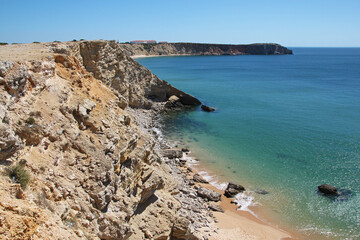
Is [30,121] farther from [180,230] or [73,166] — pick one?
[180,230]

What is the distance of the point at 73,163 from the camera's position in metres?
12.7

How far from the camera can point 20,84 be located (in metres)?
12.8

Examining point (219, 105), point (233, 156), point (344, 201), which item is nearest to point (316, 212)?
point (344, 201)

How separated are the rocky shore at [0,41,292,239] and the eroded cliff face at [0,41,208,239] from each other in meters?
0.04

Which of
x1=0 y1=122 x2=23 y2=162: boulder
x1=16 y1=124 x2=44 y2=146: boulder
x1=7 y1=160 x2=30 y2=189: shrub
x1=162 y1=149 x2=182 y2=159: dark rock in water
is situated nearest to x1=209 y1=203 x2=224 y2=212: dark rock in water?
x1=162 y1=149 x2=182 y2=159: dark rock in water

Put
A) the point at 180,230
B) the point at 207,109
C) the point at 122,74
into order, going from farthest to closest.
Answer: the point at 207,109 → the point at 122,74 → the point at 180,230

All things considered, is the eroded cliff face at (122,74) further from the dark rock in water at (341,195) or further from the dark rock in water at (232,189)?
the dark rock in water at (341,195)

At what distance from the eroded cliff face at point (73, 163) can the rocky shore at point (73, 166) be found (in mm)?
40

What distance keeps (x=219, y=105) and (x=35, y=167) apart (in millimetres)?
49698

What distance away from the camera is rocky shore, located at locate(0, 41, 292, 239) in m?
9.39

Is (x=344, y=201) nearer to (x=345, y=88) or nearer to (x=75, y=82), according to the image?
(x=75, y=82)

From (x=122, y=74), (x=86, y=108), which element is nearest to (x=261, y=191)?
(x=86, y=108)

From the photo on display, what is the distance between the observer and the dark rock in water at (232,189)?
26.0 meters

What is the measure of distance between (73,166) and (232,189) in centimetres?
1744
